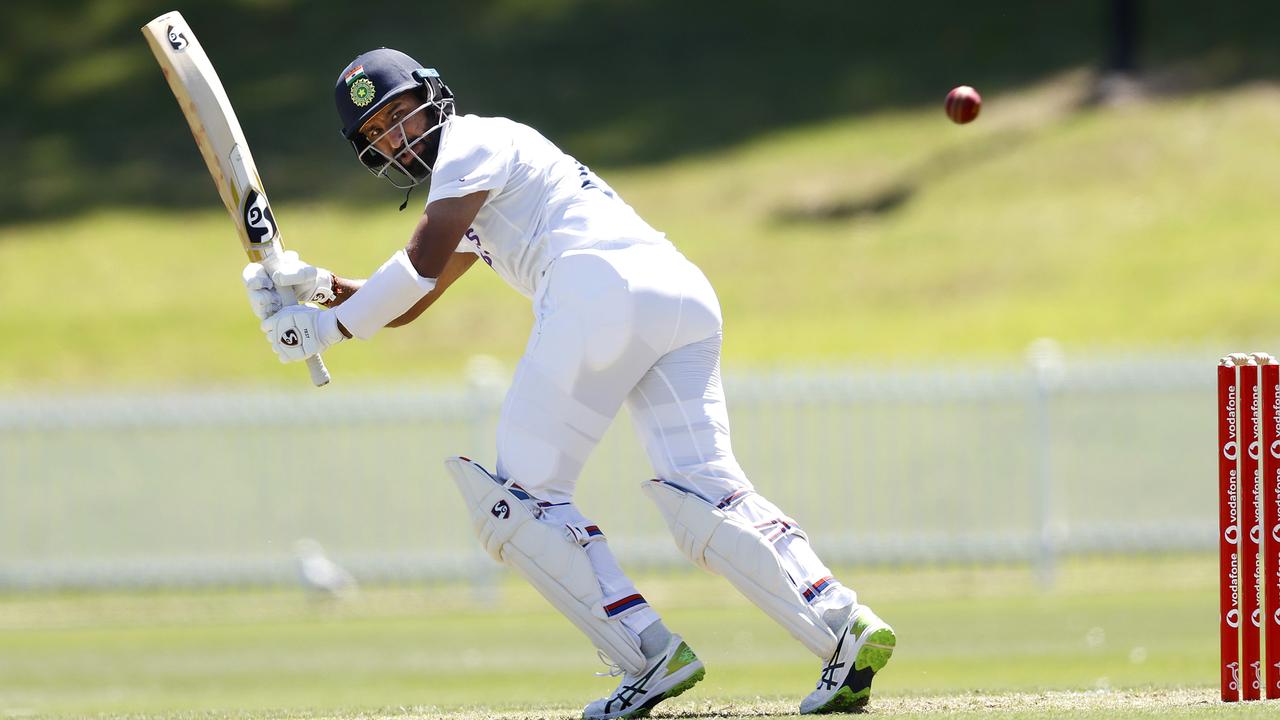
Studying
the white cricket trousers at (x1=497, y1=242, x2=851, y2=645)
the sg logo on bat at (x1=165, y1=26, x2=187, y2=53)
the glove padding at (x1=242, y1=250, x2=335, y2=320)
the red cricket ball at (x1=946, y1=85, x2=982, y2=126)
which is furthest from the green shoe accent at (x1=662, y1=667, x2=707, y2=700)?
the red cricket ball at (x1=946, y1=85, x2=982, y2=126)

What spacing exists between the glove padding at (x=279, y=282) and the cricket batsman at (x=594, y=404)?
0.5 inches

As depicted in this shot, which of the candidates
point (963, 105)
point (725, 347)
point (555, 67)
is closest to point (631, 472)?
point (963, 105)

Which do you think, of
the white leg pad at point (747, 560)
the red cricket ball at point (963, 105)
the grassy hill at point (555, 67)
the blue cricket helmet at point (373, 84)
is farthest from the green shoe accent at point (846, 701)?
the grassy hill at point (555, 67)

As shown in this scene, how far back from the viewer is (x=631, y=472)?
11.3 meters

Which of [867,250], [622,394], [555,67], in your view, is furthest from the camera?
[555,67]

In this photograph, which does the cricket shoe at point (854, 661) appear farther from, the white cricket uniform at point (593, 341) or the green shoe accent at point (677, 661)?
the green shoe accent at point (677, 661)

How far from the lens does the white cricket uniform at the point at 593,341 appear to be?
14.3 ft

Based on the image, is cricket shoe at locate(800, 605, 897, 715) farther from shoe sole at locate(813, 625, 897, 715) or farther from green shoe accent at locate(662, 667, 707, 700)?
green shoe accent at locate(662, 667, 707, 700)

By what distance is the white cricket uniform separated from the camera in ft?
14.3

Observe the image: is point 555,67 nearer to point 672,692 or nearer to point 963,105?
point 963,105

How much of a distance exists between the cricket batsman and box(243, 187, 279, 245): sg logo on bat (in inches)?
8.3

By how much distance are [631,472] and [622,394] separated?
22.7ft

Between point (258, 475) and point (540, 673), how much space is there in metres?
4.44

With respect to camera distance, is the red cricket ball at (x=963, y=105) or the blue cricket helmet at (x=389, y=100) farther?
the red cricket ball at (x=963, y=105)
